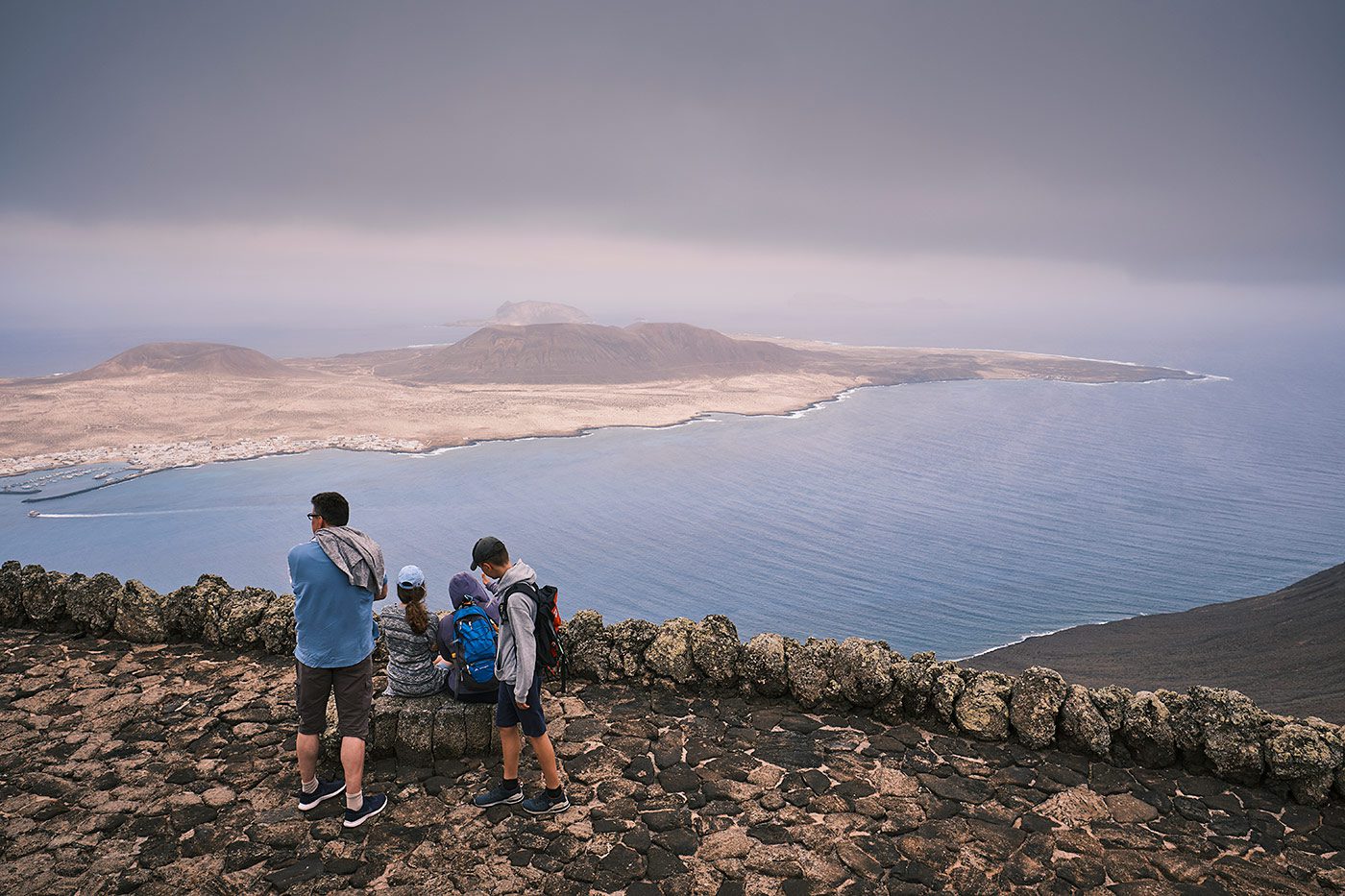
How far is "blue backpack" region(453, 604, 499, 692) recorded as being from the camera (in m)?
5.24

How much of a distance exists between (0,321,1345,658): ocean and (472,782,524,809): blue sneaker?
30281 mm

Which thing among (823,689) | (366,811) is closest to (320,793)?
(366,811)

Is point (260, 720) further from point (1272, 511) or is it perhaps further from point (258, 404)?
point (258, 404)

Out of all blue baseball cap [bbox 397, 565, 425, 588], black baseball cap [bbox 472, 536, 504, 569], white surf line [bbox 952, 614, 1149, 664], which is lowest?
white surf line [bbox 952, 614, 1149, 664]

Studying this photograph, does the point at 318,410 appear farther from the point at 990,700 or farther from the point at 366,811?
the point at 990,700

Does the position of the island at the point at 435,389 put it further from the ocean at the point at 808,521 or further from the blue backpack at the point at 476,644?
the blue backpack at the point at 476,644

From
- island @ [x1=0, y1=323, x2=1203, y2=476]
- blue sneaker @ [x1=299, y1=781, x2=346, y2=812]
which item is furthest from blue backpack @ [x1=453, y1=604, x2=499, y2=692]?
island @ [x1=0, y1=323, x2=1203, y2=476]

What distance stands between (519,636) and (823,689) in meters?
3.27

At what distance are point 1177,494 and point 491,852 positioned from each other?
71.0 metres

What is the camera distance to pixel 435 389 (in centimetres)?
9819

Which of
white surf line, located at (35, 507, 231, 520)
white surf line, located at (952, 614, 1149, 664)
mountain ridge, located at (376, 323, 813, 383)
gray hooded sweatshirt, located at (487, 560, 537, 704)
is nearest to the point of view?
gray hooded sweatshirt, located at (487, 560, 537, 704)

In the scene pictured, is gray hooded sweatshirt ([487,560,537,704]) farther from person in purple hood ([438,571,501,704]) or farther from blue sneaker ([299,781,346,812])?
blue sneaker ([299,781,346,812])

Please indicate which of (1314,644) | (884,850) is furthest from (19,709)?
(1314,644)

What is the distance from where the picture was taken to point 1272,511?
55.8 m
